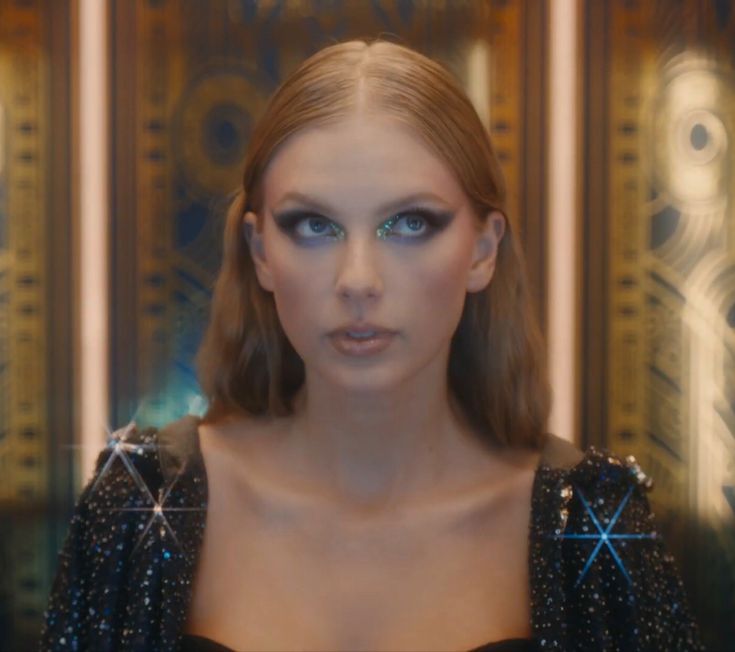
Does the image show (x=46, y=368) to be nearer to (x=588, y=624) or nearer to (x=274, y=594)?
(x=274, y=594)

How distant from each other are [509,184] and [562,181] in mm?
64

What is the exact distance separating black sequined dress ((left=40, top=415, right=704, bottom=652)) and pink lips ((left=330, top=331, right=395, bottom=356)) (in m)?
0.24

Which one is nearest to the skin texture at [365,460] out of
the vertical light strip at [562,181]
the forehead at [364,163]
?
the forehead at [364,163]

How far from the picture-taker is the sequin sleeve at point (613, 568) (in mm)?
1075

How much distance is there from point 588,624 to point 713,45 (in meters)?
0.69

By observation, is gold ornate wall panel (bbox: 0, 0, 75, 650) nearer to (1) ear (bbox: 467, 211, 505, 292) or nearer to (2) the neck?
(2) the neck

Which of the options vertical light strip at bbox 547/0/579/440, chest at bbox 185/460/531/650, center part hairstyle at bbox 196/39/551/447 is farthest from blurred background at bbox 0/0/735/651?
chest at bbox 185/460/531/650

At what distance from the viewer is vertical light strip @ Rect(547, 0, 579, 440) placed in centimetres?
132

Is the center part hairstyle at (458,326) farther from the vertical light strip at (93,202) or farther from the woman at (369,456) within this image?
the vertical light strip at (93,202)

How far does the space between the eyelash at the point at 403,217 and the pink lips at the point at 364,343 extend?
3.5 inches

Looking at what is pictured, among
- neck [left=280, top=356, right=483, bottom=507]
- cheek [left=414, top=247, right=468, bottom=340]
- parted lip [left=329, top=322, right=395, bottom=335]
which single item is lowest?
neck [left=280, top=356, right=483, bottom=507]

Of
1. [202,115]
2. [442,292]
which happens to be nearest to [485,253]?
[442,292]

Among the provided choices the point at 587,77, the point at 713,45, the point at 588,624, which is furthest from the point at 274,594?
the point at 713,45

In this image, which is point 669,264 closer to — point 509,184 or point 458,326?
point 509,184
